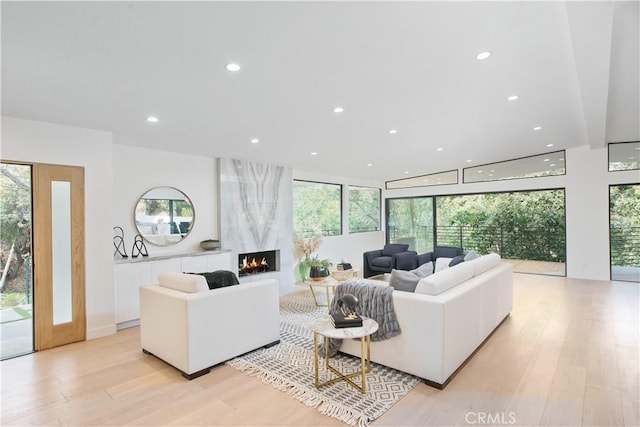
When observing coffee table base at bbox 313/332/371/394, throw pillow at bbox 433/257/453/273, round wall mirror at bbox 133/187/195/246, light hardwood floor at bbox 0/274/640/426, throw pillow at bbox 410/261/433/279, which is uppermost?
round wall mirror at bbox 133/187/195/246

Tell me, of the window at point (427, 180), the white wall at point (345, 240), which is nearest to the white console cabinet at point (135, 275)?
the white wall at point (345, 240)

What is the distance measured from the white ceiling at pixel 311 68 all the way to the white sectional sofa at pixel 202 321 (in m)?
1.85

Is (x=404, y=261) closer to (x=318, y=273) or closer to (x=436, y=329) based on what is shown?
(x=318, y=273)

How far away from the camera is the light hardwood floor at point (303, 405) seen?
224cm

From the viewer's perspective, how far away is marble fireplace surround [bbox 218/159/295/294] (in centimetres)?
566

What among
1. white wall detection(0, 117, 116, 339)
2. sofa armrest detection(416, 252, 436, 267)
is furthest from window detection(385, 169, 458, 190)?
white wall detection(0, 117, 116, 339)

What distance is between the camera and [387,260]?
21.7ft

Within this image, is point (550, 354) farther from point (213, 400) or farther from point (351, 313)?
point (213, 400)

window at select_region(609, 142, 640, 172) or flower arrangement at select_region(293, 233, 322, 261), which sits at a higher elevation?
window at select_region(609, 142, 640, 172)

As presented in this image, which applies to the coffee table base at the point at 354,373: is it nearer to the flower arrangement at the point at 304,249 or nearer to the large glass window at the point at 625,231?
the flower arrangement at the point at 304,249

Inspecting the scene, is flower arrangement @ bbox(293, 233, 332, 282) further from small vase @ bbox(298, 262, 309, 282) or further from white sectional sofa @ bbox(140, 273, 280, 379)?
white sectional sofa @ bbox(140, 273, 280, 379)

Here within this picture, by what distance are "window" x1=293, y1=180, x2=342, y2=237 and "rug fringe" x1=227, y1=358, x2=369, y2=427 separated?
4.17 meters

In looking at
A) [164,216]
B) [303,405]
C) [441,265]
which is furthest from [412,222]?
[303,405]

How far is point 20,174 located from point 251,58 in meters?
3.01
